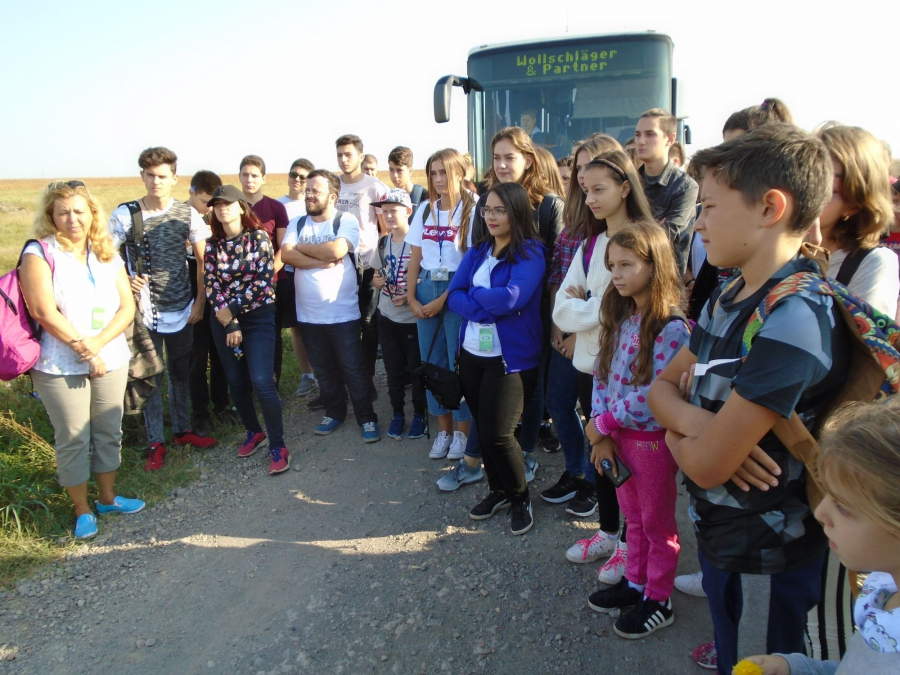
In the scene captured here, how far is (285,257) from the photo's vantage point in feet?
15.7

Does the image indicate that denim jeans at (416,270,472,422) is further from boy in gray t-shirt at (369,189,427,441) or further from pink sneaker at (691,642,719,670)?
pink sneaker at (691,642,719,670)

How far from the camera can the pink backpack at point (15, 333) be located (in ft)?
11.0

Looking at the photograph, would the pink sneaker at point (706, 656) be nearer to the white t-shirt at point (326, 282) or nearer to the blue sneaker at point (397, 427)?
the blue sneaker at point (397, 427)

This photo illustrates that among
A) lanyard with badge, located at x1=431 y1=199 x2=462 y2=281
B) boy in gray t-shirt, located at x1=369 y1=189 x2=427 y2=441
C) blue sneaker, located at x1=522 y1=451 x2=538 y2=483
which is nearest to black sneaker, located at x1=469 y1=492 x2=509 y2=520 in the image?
blue sneaker, located at x1=522 y1=451 x2=538 y2=483

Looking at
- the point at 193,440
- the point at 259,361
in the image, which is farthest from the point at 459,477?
the point at 193,440

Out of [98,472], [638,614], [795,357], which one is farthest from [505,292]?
[98,472]

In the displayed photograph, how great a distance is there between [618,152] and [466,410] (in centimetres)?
213

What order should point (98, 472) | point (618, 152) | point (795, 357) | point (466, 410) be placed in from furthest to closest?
point (466, 410) < point (98, 472) < point (618, 152) < point (795, 357)

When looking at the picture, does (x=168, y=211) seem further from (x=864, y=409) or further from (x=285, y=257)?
(x=864, y=409)

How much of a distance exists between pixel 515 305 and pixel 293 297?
2953mm

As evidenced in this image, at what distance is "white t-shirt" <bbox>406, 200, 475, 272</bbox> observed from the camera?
14.1 ft

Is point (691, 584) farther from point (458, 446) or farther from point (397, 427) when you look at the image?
point (397, 427)

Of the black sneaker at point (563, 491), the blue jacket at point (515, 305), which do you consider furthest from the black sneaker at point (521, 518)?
the blue jacket at point (515, 305)

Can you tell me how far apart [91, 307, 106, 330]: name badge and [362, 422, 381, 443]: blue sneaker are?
2058 millimetres
